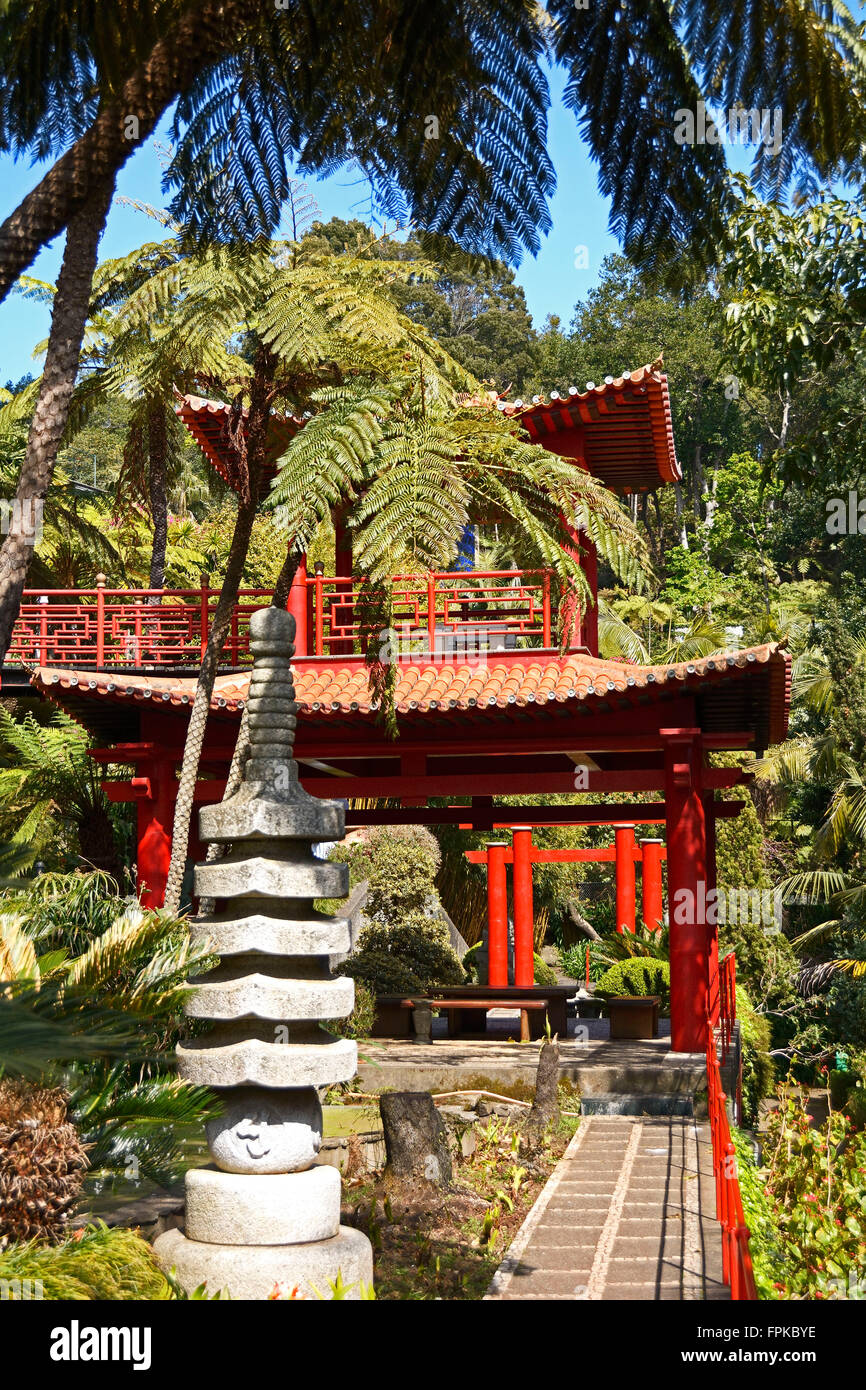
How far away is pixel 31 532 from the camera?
6.86 meters

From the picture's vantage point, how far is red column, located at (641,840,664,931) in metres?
25.6

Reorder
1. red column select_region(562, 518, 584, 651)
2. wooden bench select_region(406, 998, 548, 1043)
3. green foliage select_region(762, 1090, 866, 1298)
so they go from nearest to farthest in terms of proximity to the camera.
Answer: green foliage select_region(762, 1090, 866, 1298), red column select_region(562, 518, 584, 651), wooden bench select_region(406, 998, 548, 1043)

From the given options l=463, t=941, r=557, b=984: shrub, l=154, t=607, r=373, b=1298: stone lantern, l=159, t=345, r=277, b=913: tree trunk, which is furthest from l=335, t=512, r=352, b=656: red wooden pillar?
l=463, t=941, r=557, b=984: shrub

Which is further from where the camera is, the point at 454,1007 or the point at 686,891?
the point at 454,1007

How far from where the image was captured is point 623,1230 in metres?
7.62

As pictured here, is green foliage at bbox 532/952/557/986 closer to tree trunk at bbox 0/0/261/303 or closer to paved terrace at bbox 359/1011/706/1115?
paved terrace at bbox 359/1011/706/1115

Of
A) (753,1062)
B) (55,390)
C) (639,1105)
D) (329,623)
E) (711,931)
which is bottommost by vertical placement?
(753,1062)

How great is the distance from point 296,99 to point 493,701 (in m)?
6.52

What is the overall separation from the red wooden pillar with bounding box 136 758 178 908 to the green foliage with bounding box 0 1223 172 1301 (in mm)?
8151

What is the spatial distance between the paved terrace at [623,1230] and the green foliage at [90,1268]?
1.64 m

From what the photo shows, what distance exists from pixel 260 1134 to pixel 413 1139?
12.0ft

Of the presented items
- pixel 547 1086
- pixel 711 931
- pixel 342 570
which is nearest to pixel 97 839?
pixel 342 570

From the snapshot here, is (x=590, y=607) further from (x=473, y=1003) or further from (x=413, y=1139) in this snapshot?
(x=413, y=1139)
